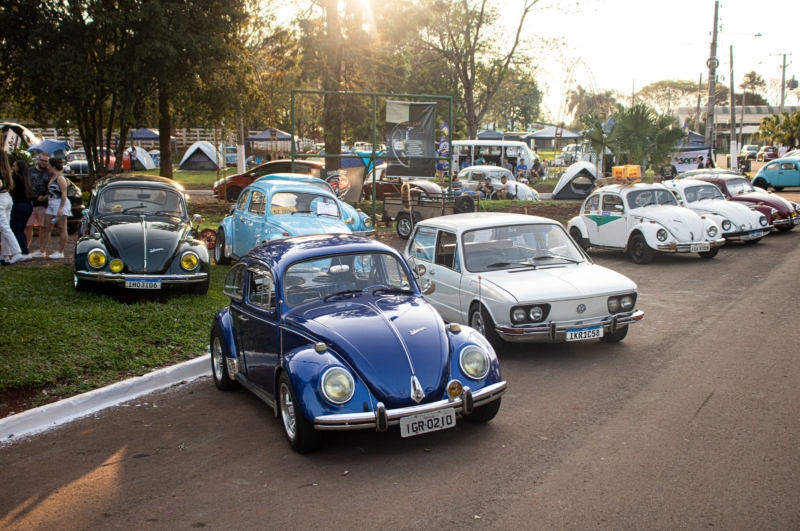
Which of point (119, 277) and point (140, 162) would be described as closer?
point (119, 277)

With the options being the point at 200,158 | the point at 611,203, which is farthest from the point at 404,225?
the point at 200,158

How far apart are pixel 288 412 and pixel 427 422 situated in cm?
115

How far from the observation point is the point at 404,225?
2025cm

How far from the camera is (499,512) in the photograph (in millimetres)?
4500

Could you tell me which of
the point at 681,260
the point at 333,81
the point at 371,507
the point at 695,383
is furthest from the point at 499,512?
the point at 333,81

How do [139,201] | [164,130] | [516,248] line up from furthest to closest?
[164,130] < [139,201] < [516,248]

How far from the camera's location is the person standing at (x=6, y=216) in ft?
40.9

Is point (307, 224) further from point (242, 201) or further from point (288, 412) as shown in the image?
point (288, 412)

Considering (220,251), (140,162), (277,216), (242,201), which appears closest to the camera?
(277,216)

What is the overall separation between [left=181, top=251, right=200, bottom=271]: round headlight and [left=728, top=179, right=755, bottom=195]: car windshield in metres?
14.5

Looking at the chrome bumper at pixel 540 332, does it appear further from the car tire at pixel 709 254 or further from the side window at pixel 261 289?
the car tire at pixel 709 254

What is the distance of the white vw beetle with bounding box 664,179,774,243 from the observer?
1689cm

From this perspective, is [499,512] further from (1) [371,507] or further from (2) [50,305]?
(2) [50,305]

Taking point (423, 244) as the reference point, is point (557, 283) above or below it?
below
